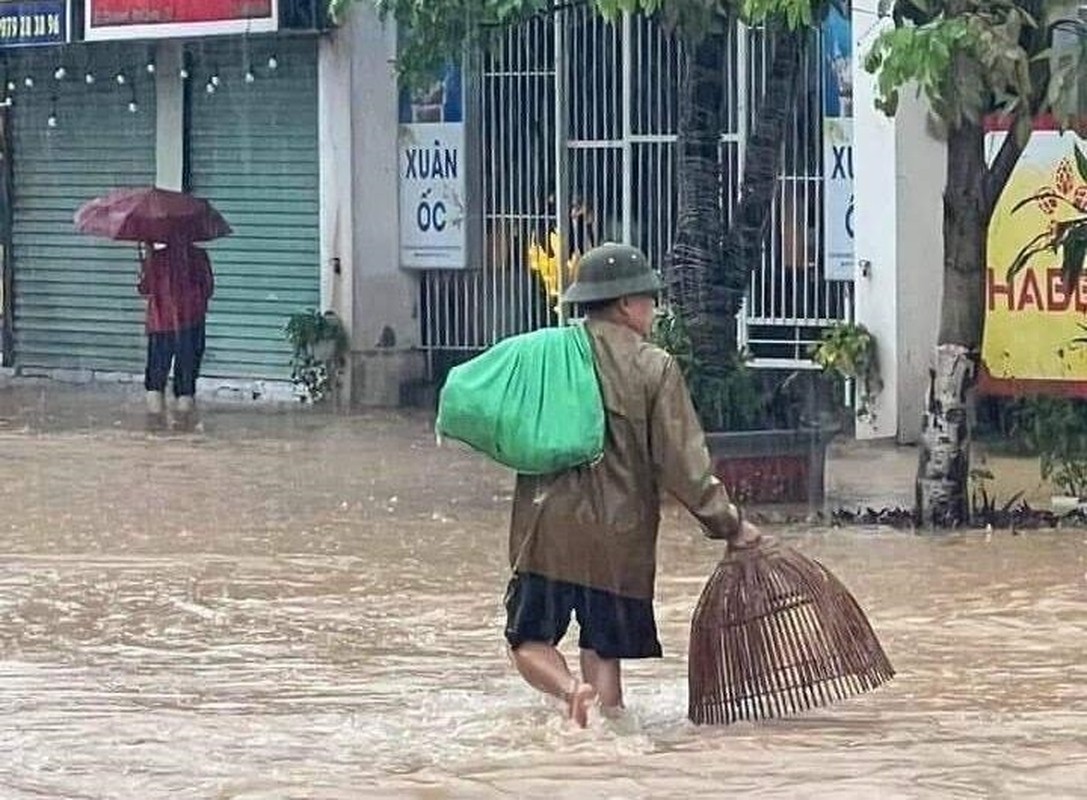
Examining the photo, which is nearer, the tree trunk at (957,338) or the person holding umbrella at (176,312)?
the tree trunk at (957,338)

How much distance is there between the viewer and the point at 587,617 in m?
8.49

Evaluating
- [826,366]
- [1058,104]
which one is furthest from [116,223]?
[1058,104]

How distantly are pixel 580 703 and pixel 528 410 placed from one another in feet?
3.04

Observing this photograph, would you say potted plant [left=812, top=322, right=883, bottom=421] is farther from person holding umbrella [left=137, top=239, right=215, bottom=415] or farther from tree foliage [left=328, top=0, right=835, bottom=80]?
person holding umbrella [left=137, top=239, right=215, bottom=415]

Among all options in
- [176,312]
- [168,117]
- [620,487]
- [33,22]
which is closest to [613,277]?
[620,487]

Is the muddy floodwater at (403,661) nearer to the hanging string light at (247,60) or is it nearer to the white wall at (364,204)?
the white wall at (364,204)

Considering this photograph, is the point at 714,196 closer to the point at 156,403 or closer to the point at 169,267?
the point at 169,267

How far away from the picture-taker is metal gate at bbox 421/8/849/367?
1909cm

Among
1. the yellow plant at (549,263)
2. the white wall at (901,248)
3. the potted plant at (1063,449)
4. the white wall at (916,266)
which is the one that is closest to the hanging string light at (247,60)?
the yellow plant at (549,263)

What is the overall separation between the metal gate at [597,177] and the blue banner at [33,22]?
408 centimetres

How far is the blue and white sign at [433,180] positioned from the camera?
68.9 feet

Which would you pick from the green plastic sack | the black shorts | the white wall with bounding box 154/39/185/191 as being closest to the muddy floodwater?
the black shorts

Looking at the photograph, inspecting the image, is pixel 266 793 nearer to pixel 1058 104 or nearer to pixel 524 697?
pixel 524 697

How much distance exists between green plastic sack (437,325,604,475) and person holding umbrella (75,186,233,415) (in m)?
11.3
